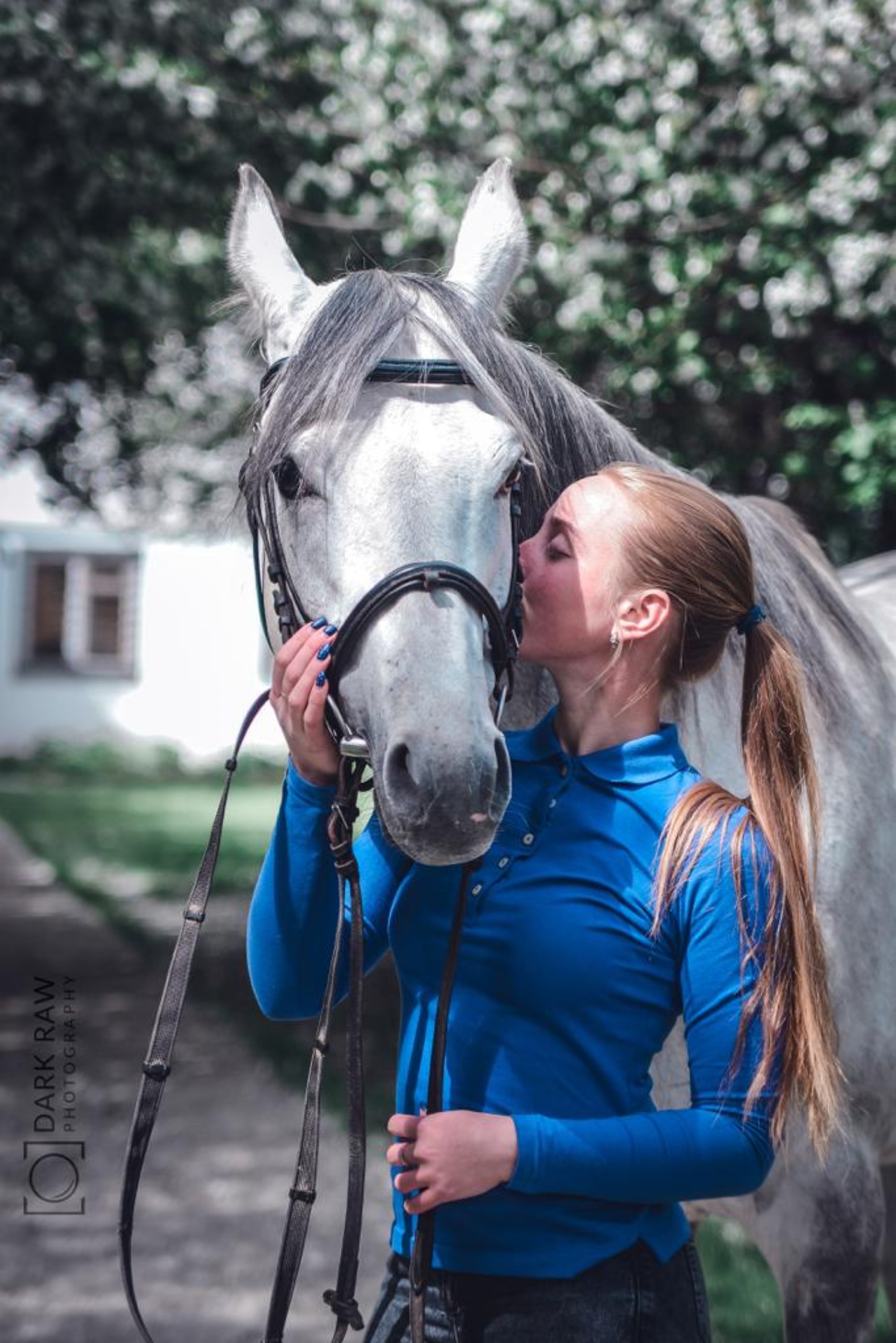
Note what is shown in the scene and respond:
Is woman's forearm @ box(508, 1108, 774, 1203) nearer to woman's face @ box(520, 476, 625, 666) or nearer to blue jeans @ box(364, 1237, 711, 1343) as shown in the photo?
blue jeans @ box(364, 1237, 711, 1343)

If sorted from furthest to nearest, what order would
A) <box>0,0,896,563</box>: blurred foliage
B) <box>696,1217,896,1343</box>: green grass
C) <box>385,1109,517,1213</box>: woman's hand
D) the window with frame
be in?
the window with frame
<box>0,0,896,563</box>: blurred foliage
<box>696,1217,896,1343</box>: green grass
<box>385,1109,517,1213</box>: woman's hand

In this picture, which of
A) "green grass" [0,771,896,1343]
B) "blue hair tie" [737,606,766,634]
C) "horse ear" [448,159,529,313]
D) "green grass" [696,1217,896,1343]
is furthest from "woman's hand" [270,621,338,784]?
"green grass" [696,1217,896,1343]

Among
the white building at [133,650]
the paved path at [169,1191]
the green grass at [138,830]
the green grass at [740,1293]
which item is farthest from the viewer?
the white building at [133,650]

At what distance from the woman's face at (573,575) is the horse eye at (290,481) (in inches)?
12.5

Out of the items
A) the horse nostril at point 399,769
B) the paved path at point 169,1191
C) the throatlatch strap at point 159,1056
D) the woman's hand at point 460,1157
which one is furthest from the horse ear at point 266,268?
the paved path at point 169,1191

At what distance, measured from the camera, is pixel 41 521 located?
85.6ft

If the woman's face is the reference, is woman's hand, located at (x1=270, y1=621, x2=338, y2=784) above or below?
below

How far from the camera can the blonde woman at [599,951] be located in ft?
4.42

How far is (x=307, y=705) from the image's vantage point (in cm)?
150

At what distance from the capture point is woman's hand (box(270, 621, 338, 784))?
1.50m

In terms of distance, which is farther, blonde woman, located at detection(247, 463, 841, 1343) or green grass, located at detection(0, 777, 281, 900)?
green grass, located at detection(0, 777, 281, 900)

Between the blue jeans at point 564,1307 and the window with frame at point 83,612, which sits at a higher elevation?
the window with frame at point 83,612

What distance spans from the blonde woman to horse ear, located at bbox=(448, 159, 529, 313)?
65 centimetres

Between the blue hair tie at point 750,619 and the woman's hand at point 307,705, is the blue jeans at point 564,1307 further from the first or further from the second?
the blue hair tie at point 750,619
